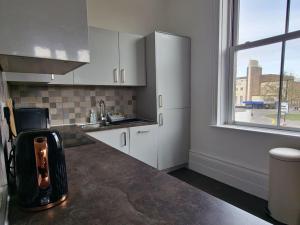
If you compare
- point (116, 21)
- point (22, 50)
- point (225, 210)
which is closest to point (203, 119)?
point (116, 21)

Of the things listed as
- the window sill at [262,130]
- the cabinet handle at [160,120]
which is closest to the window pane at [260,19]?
the window sill at [262,130]

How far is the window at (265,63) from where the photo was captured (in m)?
1.99

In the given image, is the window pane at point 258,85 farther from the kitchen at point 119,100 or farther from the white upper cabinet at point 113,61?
the white upper cabinet at point 113,61

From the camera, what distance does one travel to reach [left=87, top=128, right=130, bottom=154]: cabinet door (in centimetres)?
225

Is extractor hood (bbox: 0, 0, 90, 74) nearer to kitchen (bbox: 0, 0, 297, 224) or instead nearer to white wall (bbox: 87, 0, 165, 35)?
kitchen (bbox: 0, 0, 297, 224)

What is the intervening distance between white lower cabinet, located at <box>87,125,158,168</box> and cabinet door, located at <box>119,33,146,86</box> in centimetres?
72

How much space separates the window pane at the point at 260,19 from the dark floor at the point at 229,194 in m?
1.94

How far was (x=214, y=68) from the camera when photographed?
2.62m

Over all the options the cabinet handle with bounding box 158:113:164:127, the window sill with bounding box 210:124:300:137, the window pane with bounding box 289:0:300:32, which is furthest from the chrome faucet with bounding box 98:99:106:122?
the window pane with bounding box 289:0:300:32

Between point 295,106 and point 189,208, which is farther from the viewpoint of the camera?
point 295,106

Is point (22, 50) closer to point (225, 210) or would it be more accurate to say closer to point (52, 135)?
point (52, 135)

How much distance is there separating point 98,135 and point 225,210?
1.85 m

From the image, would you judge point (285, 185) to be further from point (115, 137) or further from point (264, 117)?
point (115, 137)

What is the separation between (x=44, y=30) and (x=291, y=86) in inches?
93.1
